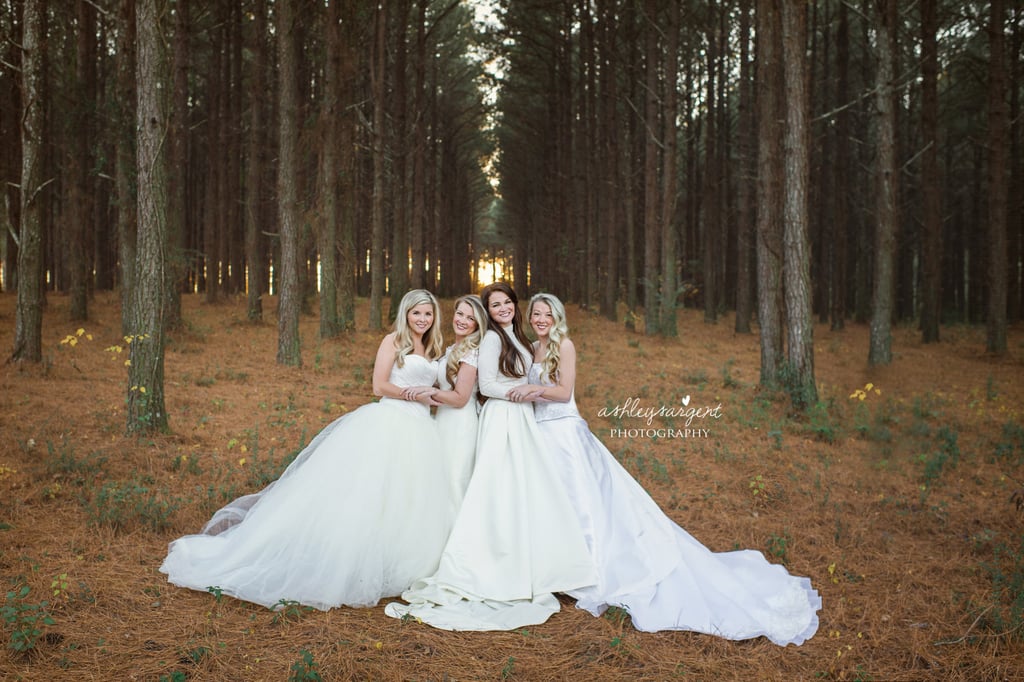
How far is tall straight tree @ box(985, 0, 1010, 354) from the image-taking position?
16.6m

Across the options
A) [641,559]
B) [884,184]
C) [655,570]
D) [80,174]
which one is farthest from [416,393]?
[80,174]

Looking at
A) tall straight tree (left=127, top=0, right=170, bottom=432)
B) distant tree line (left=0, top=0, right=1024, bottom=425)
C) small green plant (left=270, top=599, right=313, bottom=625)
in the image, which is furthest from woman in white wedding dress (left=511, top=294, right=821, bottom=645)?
distant tree line (left=0, top=0, right=1024, bottom=425)

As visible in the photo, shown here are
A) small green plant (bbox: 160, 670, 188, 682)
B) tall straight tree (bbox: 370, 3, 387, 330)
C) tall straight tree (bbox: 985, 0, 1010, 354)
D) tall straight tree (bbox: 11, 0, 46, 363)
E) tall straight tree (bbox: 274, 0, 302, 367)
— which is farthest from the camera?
tall straight tree (bbox: 370, 3, 387, 330)

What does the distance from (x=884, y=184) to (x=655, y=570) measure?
503 inches

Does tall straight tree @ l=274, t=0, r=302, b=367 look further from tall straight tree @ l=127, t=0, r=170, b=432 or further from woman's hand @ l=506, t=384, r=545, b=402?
woman's hand @ l=506, t=384, r=545, b=402

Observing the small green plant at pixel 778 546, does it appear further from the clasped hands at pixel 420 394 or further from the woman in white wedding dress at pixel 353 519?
the clasped hands at pixel 420 394

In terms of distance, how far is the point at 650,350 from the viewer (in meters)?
17.1

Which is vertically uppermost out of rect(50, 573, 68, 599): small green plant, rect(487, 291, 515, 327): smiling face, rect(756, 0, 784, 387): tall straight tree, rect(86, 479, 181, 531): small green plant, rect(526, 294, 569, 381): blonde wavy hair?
rect(756, 0, 784, 387): tall straight tree

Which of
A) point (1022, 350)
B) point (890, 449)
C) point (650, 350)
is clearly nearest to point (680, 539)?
point (890, 449)

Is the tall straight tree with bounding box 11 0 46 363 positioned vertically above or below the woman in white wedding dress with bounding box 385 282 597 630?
above

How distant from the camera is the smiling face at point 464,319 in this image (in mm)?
5645

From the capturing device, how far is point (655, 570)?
16.7ft

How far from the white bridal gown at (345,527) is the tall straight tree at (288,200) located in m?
8.24

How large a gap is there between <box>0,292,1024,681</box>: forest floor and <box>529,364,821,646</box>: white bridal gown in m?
0.14
